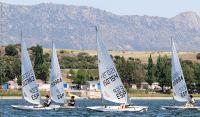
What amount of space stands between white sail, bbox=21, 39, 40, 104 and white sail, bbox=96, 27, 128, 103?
381 inches

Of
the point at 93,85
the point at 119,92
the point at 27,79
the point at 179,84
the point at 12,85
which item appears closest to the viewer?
the point at 119,92

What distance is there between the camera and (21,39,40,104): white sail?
276 ft

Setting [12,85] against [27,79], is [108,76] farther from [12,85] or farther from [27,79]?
[12,85]

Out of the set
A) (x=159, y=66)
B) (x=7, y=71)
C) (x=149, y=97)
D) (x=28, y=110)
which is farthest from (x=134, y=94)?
(x=28, y=110)

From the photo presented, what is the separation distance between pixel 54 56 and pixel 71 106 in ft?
22.9

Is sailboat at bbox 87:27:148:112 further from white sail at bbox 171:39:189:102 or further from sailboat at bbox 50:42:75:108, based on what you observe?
white sail at bbox 171:39:189:102

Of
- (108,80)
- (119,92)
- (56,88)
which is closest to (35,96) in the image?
(56,88)

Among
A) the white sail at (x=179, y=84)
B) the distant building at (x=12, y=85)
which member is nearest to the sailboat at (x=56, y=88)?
the white sail at (x=179, y=84)

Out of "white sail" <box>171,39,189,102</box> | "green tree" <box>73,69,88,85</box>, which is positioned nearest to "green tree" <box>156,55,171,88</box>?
"green tree" <box>73,69,88,85</box>

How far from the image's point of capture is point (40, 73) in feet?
636

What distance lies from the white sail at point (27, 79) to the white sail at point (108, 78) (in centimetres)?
967

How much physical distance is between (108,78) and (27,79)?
10747 mm

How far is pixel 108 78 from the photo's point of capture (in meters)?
79.0

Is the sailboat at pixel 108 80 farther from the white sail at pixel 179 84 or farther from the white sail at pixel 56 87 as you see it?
the white sail at pixel 179 84
